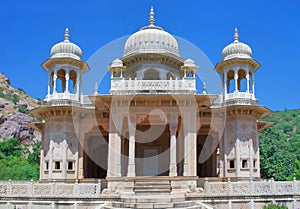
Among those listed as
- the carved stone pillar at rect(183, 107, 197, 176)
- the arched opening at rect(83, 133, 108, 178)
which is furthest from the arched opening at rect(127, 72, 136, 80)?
the carved stone pillar at rect(183, 107, 197, 176)

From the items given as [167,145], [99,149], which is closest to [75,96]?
[99,149]

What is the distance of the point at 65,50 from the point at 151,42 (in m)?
5.45

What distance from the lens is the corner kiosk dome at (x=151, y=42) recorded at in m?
22.0

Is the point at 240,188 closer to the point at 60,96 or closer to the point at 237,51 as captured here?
the point at 237,51

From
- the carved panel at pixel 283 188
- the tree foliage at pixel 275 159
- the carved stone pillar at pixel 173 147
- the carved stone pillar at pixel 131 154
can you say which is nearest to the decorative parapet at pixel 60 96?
the carved stone pillar at pixel 131 154

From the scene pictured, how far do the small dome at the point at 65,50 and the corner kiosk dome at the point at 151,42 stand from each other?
3.44m

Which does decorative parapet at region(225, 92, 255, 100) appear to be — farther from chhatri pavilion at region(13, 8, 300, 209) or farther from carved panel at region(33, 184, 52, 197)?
carved panel at region(33, 184, 52, 197)

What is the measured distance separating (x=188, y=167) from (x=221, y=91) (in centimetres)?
568

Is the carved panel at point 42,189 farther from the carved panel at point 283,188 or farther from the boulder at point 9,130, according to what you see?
the boulder at point 9,130

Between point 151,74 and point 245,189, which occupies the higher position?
point 151,74

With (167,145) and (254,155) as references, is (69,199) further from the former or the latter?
(254,155)

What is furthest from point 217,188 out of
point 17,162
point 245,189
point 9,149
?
point 9,149

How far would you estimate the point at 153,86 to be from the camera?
17688mm

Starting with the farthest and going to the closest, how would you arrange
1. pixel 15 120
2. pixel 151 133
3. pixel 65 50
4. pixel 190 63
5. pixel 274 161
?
1. pixel 15 120
2. pixel 274 161
3. pixel 151 133
4. pixel 65 50
5. pixel 190 63
